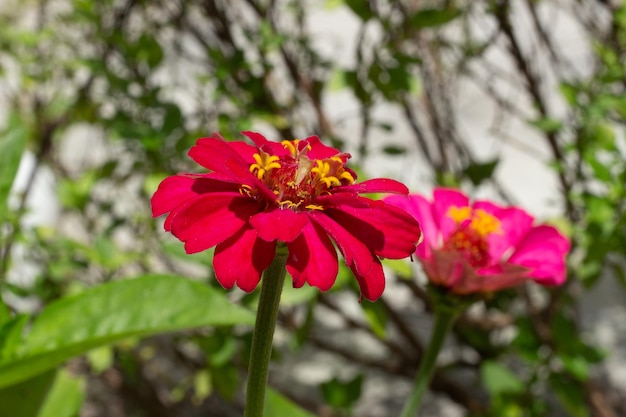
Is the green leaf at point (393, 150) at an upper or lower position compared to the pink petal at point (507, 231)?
lower

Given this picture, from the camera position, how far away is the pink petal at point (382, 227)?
1.16 ft

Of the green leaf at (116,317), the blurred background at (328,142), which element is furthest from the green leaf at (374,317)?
the green leaf at (116,317)

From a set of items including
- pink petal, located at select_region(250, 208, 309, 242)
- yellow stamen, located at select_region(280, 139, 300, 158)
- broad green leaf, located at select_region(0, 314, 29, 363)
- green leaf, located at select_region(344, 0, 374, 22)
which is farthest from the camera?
green leaf, located at select_region(344, 0, 374, 22)

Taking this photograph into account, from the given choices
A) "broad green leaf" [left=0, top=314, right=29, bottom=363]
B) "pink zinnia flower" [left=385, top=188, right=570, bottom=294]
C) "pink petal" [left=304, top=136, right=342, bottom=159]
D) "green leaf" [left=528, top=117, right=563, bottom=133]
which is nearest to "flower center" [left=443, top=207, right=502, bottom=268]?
"pink zinnia flower" [left=385, top=188, right=570, bottom=294]

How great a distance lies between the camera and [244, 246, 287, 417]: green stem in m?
0.34

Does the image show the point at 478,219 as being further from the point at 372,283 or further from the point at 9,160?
the point at 9,160

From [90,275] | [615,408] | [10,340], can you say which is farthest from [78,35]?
[615,408]

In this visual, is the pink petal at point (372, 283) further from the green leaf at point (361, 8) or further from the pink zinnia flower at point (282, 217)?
the green leaf at point (361, 8)

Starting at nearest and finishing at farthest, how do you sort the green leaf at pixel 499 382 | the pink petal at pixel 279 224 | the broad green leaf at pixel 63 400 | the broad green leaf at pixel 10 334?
the pink petal at pixel 279 224
the broad green leaf at pixel 10 334
the broad green leaf at pixel 63 400
the green leaf at pixel 499 382

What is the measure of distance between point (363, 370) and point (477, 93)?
3.66 feet

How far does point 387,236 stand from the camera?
A: 14.1 inches

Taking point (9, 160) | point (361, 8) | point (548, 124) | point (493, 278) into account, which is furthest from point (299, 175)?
point (548, 124)

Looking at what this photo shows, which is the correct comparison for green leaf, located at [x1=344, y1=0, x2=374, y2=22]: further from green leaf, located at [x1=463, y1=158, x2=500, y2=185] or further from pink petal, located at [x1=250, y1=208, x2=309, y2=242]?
pink petal, located at [x1=250, y1=208, x2=309, y2=242]

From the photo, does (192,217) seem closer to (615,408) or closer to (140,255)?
(140,255)
